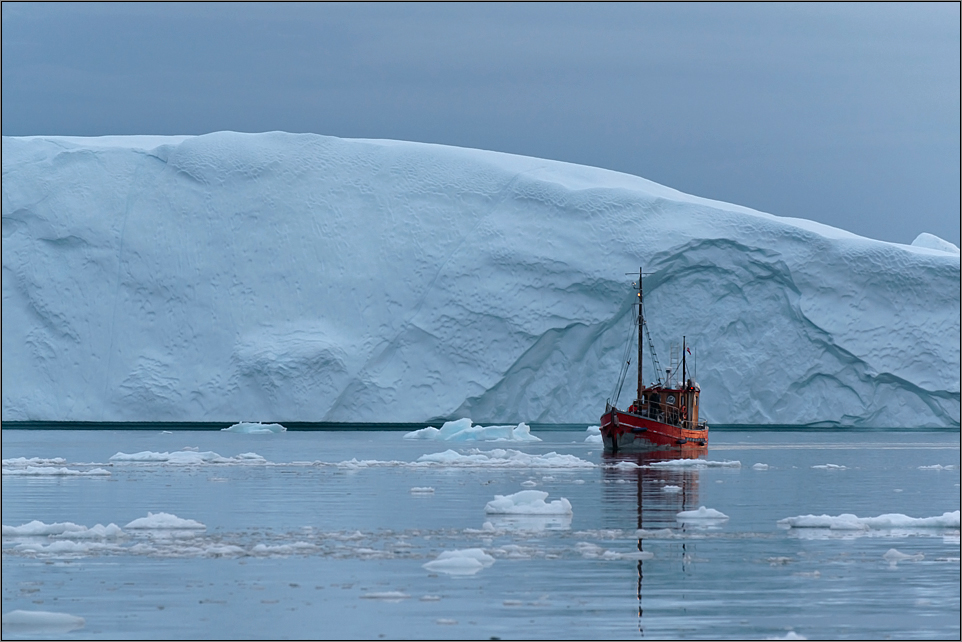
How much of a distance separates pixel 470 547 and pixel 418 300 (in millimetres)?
26073

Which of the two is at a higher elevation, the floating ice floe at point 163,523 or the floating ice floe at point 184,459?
the floating ice floe at point 163,523

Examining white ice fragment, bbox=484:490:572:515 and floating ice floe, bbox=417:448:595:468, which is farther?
floating ice floe, bbox=417:448:595:468

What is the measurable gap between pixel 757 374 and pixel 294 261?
13.1m

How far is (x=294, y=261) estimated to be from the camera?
3622cm

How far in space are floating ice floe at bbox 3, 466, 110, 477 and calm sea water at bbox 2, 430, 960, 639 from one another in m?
0.15

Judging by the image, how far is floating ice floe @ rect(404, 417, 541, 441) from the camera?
3048cm

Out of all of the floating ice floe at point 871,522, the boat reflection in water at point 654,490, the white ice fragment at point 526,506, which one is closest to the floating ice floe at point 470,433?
the boat reflection in water at point 654,490

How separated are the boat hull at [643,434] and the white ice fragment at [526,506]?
1424 centimetres

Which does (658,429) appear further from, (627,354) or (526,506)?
(526,506)

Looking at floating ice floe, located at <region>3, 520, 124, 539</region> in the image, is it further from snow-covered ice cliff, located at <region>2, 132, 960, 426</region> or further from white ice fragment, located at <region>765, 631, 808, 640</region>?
snow-covered ice cliff, located at <region>2, 132, 960, 426</region>

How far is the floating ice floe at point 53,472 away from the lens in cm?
1736

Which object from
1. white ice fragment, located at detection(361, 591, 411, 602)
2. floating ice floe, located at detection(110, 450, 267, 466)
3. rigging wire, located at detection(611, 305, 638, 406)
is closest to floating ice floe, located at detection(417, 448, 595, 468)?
floating ice floe, located at detection(110, 450, 267, 466)

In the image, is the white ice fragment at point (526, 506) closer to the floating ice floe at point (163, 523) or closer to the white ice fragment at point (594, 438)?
the floating ice floe at point (163, 523)

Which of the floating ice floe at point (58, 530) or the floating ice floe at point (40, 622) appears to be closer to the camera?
the floating ice floe at point (40, 622)
